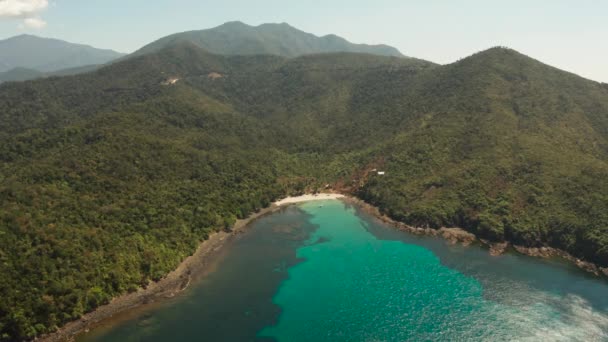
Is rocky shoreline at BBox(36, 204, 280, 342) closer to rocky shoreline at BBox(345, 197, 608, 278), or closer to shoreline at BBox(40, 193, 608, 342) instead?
shoreline at BBox(40, 193, 608, 342)

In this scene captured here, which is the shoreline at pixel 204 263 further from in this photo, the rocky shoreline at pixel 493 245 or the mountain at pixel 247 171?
the mountain at pixel 247 171

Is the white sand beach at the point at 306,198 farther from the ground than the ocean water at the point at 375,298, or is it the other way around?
the white sand beach at the point at 306,198

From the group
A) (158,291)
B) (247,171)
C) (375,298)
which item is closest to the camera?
(375,298)

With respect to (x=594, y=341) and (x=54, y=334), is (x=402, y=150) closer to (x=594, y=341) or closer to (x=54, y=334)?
(x=594, y=341)

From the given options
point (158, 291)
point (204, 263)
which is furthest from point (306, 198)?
point (158, 291)

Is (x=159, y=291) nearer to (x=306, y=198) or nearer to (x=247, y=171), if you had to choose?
(x=247, y=171)

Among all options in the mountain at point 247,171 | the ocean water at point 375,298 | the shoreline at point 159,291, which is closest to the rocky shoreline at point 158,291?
the shoreline at point 159,291

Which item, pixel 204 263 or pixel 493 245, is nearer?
pixel 204 263
